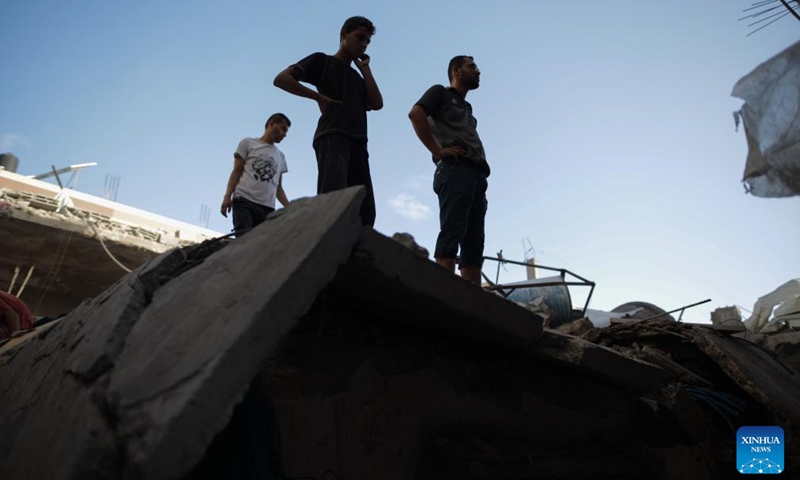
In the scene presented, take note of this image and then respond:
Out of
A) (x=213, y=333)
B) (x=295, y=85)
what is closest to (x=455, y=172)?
(x=295, y=85)

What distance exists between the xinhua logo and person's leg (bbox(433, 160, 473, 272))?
2156 mm

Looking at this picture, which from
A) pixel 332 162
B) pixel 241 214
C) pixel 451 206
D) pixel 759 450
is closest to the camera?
pixel 332 162

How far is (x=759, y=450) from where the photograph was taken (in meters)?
2.98

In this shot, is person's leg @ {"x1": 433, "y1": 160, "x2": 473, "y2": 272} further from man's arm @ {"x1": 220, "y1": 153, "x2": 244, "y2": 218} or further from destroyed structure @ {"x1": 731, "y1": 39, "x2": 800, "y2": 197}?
destroyed structure @ {"x1": 731, "y1": 39, "x2": 800, "y2": 197}

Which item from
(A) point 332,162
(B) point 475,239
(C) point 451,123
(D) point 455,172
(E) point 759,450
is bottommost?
(E) point 759,450

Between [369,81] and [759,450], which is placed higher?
[369,81]

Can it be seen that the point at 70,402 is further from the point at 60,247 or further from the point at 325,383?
the point at 60,247

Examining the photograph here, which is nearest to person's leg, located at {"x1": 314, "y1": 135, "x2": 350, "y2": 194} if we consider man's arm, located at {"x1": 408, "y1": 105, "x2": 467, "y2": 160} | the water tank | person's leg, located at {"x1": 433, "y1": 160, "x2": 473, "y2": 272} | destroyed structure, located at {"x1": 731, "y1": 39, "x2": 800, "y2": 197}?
man's arm, located at {"x1": 408, "y1": 105, "x2": 467, "y2": 160}

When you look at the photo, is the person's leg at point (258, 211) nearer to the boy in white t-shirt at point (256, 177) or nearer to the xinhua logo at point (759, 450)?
the boy in white t-shirt at point (256, 177)

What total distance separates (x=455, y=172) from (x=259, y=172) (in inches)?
66.3

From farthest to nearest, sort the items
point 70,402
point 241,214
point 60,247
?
point 60,247 → point 241,214 → point 70,402

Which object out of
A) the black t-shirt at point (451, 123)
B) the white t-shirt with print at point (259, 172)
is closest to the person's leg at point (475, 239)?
the black t-shirt at point (451, 123)

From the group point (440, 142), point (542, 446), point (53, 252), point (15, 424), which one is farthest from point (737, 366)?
point (53, 252)

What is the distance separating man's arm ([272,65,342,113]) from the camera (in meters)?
2.68
